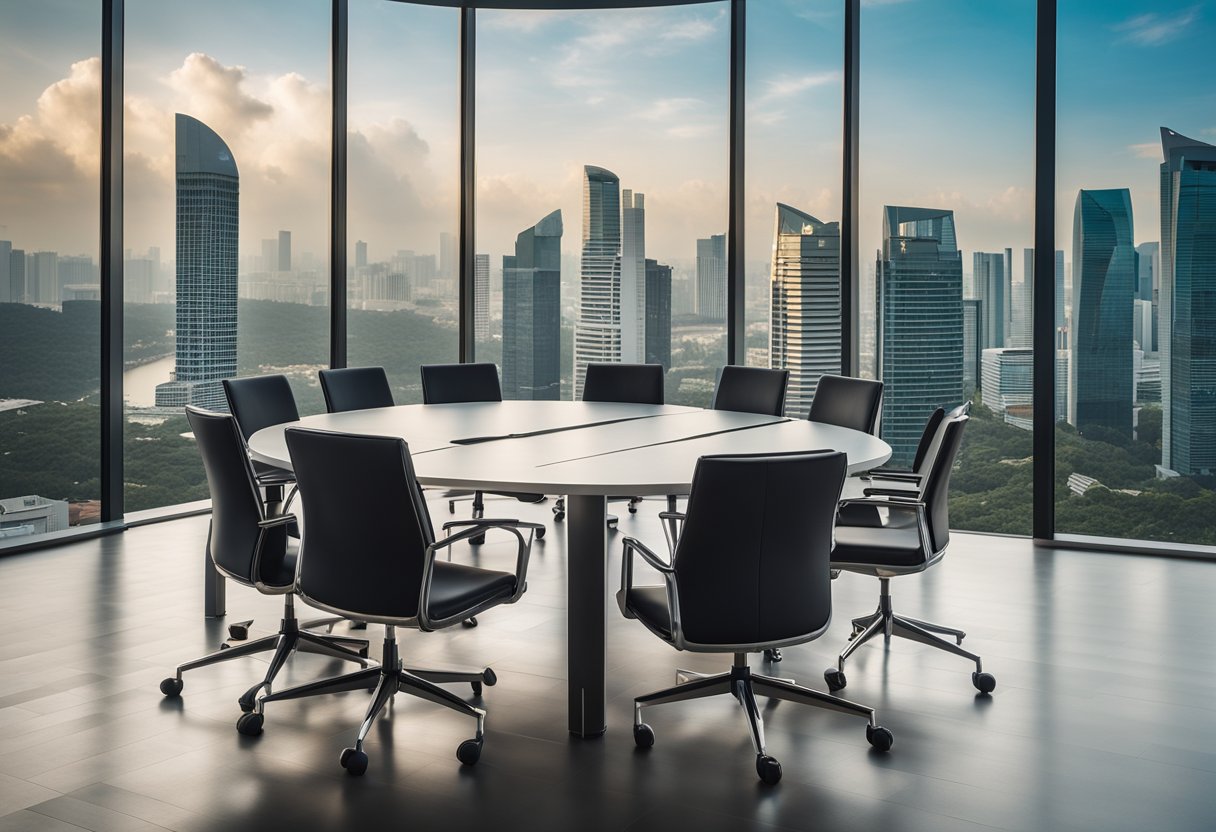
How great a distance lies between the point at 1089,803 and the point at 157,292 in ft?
19.9

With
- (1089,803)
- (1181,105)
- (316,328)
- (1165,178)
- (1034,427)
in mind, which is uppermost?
(1181,105)

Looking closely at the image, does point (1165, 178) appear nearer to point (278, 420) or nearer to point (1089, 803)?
point (1089, 803)

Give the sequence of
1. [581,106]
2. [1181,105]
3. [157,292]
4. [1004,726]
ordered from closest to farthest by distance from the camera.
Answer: [1004,726], [1181,105], [157,292], [581,106]

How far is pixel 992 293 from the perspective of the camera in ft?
22.6

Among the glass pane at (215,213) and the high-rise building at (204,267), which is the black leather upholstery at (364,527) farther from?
the high-rise building at (204,267)

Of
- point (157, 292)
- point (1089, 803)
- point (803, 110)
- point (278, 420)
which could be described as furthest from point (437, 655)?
point (803, 110)

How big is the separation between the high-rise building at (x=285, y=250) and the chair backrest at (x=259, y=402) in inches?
89.0

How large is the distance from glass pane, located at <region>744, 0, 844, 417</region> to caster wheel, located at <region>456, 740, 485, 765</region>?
463 cm

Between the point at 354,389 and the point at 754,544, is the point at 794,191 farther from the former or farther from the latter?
the point at 754,544

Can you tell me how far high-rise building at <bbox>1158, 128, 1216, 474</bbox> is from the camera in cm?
634

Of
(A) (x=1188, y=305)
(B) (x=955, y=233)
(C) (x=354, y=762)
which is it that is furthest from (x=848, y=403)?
(C) (x=354, y=762)

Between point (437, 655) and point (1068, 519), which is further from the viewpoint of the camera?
point (1068, 519)

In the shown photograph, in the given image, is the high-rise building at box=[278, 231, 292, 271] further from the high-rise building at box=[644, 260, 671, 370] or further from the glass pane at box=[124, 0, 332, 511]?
the high-rise building at box=[644, 260, 671, 370]

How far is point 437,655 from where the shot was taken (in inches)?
173
